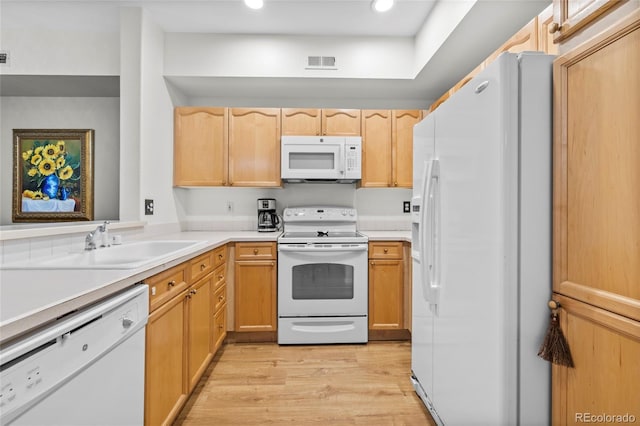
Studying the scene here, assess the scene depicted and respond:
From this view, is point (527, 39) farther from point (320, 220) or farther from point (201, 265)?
point (201, 265)

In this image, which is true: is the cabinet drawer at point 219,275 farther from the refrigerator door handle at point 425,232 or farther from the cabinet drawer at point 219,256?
the refrigerator door handle at point 425,232

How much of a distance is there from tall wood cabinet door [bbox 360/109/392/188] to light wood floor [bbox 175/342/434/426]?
1520mm

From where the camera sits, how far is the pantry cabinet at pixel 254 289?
259cm

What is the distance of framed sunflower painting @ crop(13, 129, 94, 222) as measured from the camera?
9.29 feet

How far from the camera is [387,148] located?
3.00 m

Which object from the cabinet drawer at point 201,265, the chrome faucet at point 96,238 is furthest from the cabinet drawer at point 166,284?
the chrome faucet at point 96,238

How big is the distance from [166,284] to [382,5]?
7.79 ft

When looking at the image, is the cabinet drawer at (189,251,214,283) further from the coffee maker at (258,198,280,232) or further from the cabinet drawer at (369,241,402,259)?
the cabinet drawer at (369,241,402,259)

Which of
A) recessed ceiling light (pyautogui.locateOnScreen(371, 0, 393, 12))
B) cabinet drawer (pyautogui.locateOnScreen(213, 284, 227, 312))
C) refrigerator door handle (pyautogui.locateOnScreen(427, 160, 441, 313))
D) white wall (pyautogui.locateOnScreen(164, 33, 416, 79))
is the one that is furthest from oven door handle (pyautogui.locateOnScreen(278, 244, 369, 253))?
recessed ceiling light (pyautogui.locateOnScreen(371, 0, 393, 12))

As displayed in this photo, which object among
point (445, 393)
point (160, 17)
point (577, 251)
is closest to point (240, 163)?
point (160, 17)

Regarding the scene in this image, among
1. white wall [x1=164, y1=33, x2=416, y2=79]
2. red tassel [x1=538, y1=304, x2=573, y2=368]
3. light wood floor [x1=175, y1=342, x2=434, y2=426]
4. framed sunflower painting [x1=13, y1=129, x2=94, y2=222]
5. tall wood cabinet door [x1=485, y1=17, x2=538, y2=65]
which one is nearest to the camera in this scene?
red tassel [x1=538, y1=304, x2=573, y2=368]

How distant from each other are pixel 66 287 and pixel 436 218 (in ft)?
4.73

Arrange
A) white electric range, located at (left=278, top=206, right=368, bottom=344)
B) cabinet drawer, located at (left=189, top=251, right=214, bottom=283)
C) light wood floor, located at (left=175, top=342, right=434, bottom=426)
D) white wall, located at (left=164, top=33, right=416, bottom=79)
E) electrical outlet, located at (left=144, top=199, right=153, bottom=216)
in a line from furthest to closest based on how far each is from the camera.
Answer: white wall, located at (left=164, top=33, right=416, bottom=79)
white electric range, located at (left=278, top=206, right=368, bottom=344)
electrical outlet, located at (left=144, top=199, right=153, bottom=216)
cabinet drawer, located at (left=189, top=251, right=214, bottom=283)
light wood floor, located at (left=175, top=342, right=434, bottom=426)

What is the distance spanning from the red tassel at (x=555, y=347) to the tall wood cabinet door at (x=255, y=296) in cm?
198
